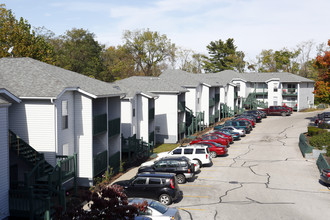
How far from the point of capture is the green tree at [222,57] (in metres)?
108

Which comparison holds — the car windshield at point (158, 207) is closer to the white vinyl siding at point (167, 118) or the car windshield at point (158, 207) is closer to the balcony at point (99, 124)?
the balcony at point (99, 124)

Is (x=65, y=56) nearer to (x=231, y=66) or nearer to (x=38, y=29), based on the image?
(x=38, y=29)

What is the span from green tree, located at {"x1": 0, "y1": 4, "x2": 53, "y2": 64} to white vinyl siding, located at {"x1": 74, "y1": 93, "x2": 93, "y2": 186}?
20.4 metres

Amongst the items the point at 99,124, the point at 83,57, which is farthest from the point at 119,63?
the point at 99,124

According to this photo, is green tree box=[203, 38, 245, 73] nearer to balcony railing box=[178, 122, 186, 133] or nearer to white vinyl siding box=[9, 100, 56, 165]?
balcony railing box=[178, 122, 186, 133]

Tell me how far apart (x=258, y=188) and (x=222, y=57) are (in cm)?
9036

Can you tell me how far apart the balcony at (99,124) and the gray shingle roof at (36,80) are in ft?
5.66

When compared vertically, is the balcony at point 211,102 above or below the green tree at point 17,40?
below

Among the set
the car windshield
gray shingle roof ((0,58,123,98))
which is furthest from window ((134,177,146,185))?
gray shingle roof ((0,58,123,98))

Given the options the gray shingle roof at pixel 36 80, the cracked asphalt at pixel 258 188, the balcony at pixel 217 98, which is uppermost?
the gray shingle roof at pixel 36 80

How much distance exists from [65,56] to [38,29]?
34.4 ft

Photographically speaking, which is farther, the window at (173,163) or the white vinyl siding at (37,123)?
the window at (173,163)

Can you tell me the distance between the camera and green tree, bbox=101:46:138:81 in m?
78.8

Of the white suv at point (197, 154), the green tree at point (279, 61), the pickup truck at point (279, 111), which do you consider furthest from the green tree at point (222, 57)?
the white suv at point (197, 154)
